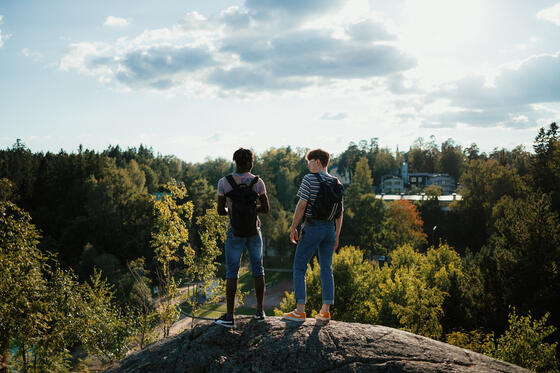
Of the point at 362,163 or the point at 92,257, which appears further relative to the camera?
the point at 362,163

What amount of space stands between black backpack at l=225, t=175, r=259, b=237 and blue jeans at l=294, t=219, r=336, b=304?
93 cm

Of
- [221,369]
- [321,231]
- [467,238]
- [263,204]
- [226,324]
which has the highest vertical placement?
[263,204]

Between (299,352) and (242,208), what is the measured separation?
7.62ft

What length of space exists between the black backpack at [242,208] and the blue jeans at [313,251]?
3.04 ft

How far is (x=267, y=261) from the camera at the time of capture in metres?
58.6

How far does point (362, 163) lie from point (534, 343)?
190ft

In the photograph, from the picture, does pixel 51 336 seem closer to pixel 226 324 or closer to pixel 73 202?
pixel 226 324

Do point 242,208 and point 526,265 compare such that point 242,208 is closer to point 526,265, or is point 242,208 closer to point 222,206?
point 222,206

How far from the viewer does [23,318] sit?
45.7 ft

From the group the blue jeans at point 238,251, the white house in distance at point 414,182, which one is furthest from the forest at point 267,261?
the white house in distance at point 414,182

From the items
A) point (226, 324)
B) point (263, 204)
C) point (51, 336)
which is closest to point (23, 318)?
point (51, 336)

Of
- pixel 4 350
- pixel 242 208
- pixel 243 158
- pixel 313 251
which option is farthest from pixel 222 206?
pixel 4 350

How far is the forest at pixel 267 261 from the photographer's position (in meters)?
13.8

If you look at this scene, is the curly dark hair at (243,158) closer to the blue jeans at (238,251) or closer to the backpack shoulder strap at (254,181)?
the backpack shoulder strap at (254,181)
